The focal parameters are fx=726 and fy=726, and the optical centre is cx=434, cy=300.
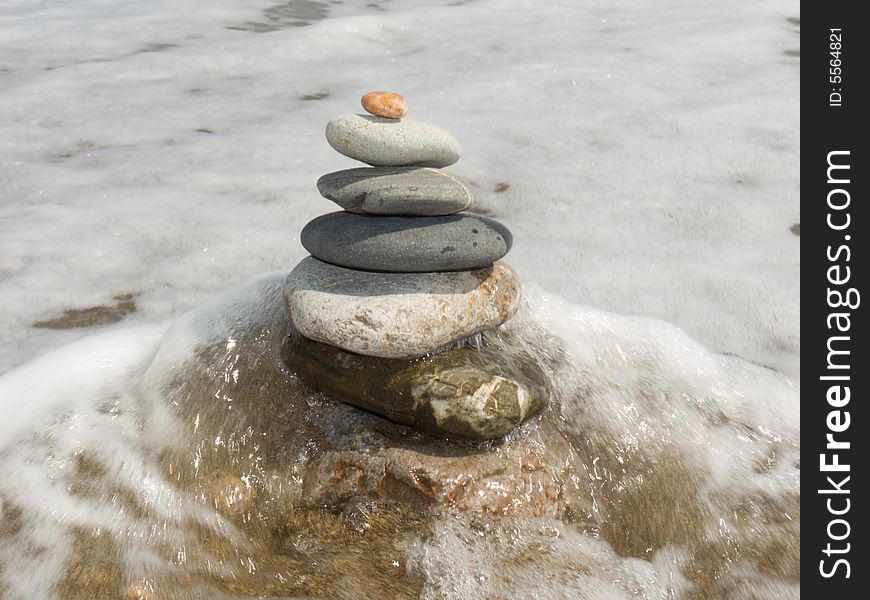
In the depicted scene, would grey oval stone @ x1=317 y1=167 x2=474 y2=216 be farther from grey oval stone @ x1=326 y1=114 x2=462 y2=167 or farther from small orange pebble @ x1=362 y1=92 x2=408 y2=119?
small orange pebble @ x1=362 y1=92 x2=408 y2=119

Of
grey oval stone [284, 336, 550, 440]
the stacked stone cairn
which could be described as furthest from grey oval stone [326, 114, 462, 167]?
grey oval stone [284, 336, 550, 440]

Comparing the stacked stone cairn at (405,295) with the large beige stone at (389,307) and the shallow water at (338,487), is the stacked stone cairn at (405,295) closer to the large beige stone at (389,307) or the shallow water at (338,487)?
the large beige stone at (389,307)

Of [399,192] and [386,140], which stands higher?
[386,140]

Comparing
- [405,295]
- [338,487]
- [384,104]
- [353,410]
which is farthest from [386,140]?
[338,487]

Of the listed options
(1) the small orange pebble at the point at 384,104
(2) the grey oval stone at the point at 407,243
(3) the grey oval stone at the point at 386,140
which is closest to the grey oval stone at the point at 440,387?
(2) the grey oval stone at the point at 407,243

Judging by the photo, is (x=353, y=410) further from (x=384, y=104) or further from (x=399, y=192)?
(x=384, y=104)

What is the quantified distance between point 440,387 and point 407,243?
24.6 inches

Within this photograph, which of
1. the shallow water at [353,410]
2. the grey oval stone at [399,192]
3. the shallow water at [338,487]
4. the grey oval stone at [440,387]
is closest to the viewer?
the shallow water at [338,487]

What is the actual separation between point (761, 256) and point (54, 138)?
613 cm

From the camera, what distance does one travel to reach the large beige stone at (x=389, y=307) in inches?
119

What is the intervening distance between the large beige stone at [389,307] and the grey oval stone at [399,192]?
28 centimetres

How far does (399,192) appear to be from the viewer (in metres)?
3.06

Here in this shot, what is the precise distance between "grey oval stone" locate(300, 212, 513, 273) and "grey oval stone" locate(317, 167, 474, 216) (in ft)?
0.18

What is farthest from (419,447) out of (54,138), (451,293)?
(54,138)
